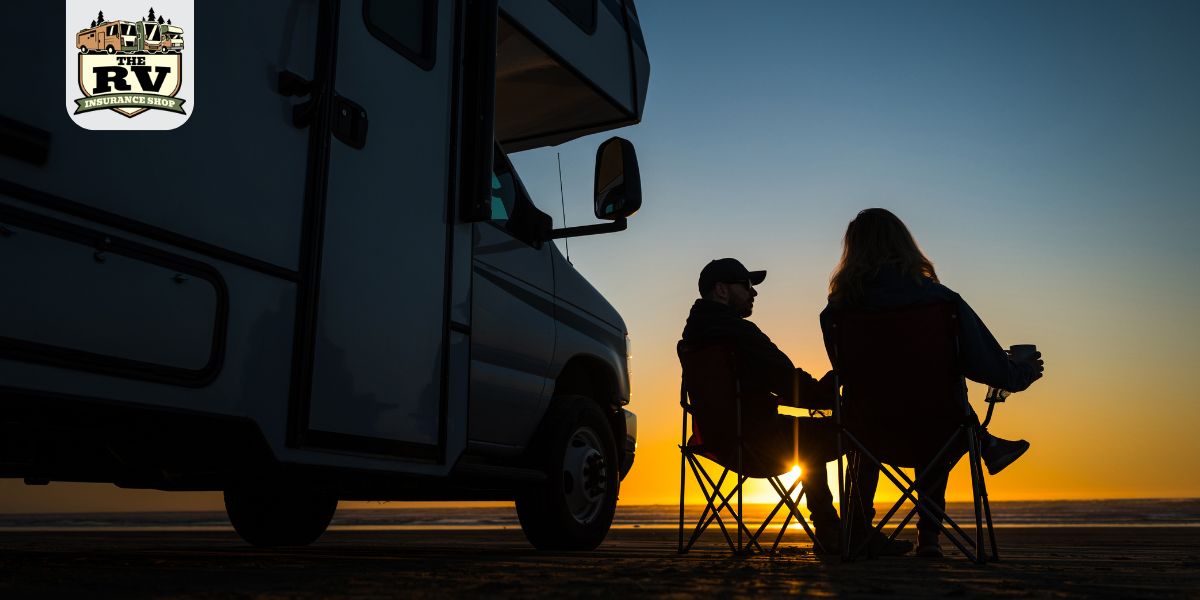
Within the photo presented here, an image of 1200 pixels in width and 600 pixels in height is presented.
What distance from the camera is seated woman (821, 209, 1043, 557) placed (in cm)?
383

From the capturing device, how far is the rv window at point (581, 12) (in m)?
4.58

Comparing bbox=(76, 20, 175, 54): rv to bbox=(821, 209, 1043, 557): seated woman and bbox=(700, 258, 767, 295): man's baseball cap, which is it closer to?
bbox=(821, 209, 1043, 557): seated woman

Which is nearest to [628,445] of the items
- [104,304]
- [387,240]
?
[387,240]

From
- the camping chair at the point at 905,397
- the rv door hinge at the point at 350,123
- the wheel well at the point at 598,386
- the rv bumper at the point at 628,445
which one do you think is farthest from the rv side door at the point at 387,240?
the rv bumper at the point at 628,445

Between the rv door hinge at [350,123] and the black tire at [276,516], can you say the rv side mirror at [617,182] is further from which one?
the black tire at [276,516]

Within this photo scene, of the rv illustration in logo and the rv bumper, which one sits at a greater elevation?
the rv illustration in logo

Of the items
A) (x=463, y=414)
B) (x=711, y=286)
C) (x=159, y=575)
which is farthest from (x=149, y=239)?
(x=711, y=286)

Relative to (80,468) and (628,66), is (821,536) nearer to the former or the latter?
(628,66)

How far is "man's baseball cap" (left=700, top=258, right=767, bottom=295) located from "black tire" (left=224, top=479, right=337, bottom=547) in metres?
2.50

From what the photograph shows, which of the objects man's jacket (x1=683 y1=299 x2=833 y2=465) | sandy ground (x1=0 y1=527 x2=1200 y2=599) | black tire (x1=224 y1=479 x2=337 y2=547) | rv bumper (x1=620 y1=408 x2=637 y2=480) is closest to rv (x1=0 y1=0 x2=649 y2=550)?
sandy ground (x1=0 y1=527 x2=1200 y2=599)

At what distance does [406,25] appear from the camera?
3619 millimetres

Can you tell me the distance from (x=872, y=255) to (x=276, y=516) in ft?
12.0

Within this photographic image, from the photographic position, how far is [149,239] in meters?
2.51

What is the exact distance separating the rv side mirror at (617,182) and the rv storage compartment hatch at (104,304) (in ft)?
7.07
